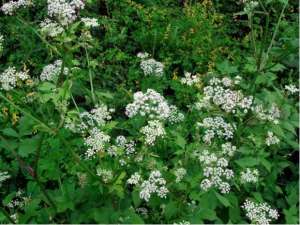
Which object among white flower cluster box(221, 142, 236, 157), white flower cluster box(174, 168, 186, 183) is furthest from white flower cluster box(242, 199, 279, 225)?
white flower cluster box(174, 168, 186, 183)

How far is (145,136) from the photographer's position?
3199mm

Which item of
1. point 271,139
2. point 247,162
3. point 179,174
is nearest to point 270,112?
point 271,139

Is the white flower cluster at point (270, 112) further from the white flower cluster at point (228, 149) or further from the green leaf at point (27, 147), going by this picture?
the green leaf at point (27, 147)

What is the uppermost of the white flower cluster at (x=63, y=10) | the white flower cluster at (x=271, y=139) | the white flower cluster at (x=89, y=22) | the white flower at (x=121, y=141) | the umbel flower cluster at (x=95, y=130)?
the white flower cluster at (x=63, y=10)

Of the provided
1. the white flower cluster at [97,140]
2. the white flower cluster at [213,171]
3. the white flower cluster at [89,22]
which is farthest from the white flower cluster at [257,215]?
the white flower cluster at [89,22]

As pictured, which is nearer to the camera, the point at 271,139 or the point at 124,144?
the point at 124,144

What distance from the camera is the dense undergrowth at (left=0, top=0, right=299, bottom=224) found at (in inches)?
120

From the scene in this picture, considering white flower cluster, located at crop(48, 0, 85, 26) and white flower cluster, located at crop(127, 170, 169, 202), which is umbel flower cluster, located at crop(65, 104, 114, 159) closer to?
white flower cluster, located at crop(127, 170, 169, 202)

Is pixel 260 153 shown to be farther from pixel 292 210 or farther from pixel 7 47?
pixel 7 47

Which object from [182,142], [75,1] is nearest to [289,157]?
[182,142]

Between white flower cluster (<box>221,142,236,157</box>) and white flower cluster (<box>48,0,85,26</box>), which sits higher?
white flower cluster (<box>48,0,85,26</box>)

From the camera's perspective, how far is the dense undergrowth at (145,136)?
3037 mm

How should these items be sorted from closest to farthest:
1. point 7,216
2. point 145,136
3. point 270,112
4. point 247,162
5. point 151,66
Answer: point 7,216
point 145,136
point 247,162
point 270,112
point 151,66

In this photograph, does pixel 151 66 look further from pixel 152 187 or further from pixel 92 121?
pixel 152 187
